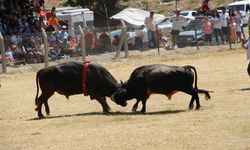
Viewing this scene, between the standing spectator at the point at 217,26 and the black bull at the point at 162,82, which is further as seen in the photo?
the standing spectator at the point at 217,26

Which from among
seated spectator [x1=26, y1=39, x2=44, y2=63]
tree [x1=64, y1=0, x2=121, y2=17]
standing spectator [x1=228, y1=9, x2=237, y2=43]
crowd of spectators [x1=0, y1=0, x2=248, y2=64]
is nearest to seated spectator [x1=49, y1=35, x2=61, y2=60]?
crowd of spectators [x1=0, y1=0, x2=248, y2=64]

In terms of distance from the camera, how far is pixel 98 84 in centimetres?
1614

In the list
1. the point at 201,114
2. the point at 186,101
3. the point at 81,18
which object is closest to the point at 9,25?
the point at 81,18

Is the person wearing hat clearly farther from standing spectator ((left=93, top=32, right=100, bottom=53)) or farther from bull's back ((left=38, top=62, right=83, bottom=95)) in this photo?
bull's back ((left=38, top=62, right=83, bottom=95))

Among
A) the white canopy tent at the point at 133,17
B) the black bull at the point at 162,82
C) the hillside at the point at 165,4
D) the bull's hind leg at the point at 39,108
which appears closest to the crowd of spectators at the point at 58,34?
the white canopy tent at the point at 133,17

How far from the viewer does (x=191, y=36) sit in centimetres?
→ 3400

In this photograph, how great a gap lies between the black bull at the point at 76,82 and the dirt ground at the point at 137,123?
418 millimetres

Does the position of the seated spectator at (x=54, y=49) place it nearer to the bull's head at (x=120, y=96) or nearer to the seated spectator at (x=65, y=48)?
the seated spectator at (x=65, y=48)

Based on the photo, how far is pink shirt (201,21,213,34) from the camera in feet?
112

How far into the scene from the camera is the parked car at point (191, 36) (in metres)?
34.1

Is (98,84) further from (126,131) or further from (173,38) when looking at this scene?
(173,38)

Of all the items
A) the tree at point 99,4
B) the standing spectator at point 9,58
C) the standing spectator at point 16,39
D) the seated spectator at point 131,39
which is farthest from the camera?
the tree at point 99,4

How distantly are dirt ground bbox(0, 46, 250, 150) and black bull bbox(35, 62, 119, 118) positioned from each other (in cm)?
42

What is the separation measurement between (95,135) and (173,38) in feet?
71.7
